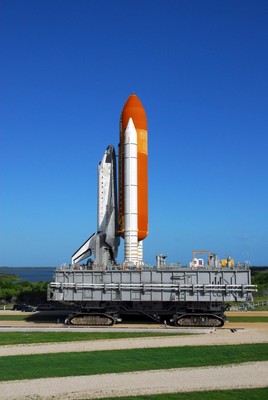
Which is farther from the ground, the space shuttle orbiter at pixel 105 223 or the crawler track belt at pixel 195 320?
the space shuttle orbiter at pixel 105 223

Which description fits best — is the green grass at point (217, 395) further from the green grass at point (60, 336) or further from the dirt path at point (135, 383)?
the green grass at point (60, 336)

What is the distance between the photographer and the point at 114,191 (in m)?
35.2

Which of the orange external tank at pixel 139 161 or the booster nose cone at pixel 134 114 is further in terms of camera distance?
the booster nose cone at pixel 134 114

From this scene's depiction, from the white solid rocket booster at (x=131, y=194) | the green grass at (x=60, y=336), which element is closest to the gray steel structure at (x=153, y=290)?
the white solid rocket booster at (x=131, y=194)

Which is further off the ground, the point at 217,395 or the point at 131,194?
the point at 131,194

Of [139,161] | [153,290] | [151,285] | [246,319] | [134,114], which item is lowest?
[246,319]

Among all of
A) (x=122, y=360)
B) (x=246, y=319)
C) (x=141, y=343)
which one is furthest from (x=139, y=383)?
(x=246, y=319)

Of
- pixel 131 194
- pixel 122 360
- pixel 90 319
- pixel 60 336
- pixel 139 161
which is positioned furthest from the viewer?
pixel 139 161

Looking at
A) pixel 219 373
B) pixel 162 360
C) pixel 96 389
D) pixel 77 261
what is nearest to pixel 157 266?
pixel 77 261

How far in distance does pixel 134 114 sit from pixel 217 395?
79.2ft

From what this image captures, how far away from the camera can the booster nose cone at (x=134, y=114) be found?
3509 cm

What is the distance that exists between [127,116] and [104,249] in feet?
33.4

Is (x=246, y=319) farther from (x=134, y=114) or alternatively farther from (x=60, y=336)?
(x=134, y=114)

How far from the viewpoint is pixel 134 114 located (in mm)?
35125
